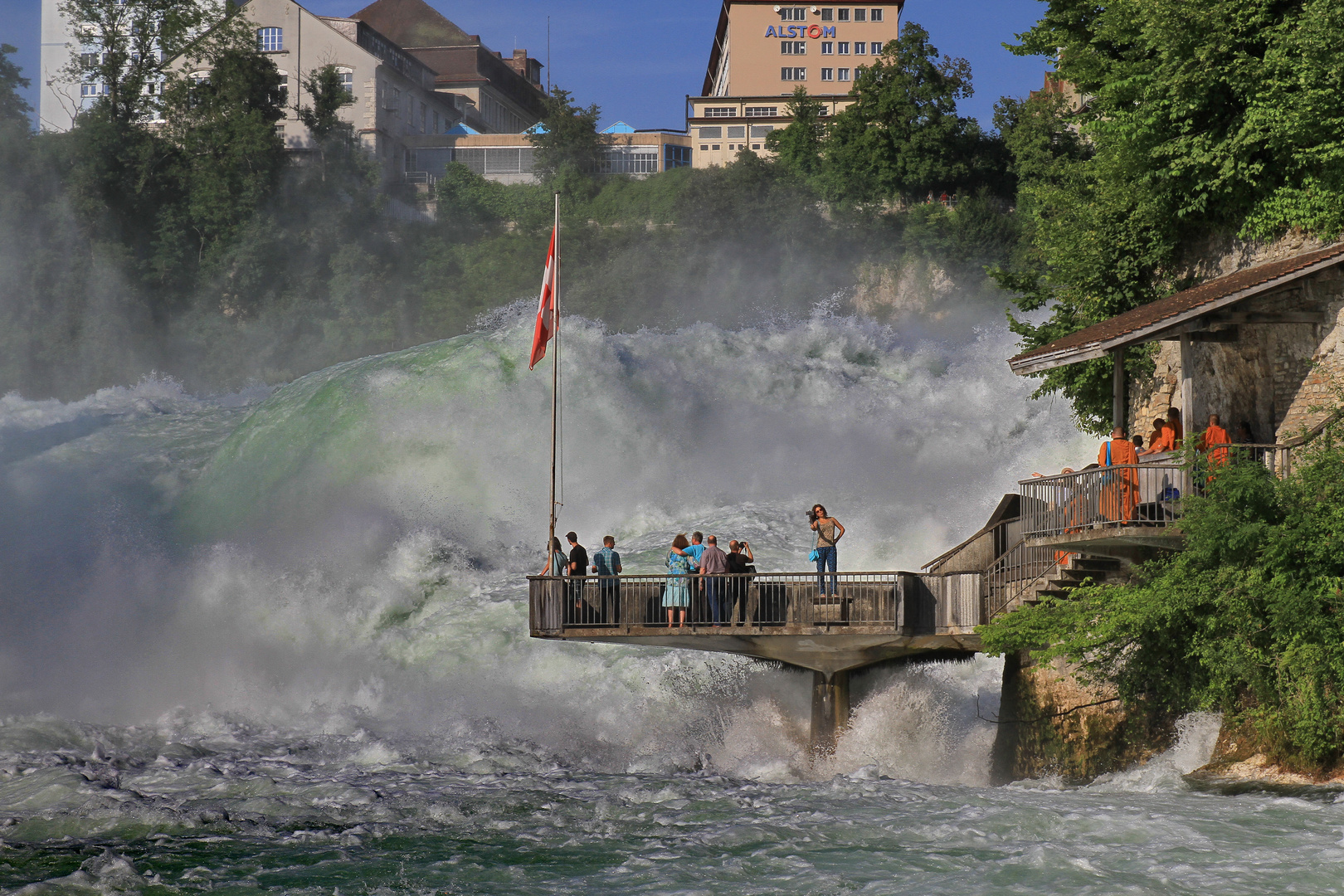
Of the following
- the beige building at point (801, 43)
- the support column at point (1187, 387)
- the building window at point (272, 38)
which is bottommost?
the support column at point (1187, 387)

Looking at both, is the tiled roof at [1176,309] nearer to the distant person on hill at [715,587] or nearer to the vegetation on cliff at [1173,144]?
the vegetation on cliff at [1173,144]

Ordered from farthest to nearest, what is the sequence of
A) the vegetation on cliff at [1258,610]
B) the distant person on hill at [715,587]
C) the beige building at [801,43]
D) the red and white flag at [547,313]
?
1. the beige building at [801,43]
2. the red and white flag at [547,313]
3. the distant person on hill at [715,587]
4. the vegetation on cliff at [1258,610]

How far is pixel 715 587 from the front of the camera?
830 inches

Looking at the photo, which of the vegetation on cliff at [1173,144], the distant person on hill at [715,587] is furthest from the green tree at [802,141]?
the distant person on hill at [715,587]

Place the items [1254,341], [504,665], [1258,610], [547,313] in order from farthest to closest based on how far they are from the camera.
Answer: [504,665] → [547,313] → [1254,341] → [1258,610]

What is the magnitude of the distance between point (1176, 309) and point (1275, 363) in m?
3.06

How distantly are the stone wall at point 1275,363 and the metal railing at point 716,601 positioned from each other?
479cm

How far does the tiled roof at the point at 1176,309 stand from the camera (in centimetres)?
1911

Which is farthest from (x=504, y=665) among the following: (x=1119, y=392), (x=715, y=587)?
(x=1119, y=392)

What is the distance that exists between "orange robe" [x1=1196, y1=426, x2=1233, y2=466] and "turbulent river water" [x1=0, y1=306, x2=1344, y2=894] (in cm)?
363

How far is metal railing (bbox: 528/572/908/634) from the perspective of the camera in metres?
20.7

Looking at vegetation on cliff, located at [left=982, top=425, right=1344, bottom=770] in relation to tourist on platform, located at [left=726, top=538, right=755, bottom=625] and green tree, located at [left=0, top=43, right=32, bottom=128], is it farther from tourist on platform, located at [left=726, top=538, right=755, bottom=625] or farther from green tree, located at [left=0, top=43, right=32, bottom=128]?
green tree, located at [left=0, top=43, right=32, bottom=128]

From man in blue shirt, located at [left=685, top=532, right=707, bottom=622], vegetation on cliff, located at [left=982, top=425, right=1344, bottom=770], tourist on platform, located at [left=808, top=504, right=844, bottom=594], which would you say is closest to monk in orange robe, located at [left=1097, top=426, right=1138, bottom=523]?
vegetation on cliff, located at [left=982, top=425, right=1344, bottom=770]

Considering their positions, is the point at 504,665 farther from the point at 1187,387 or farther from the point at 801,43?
the point at 801,43
